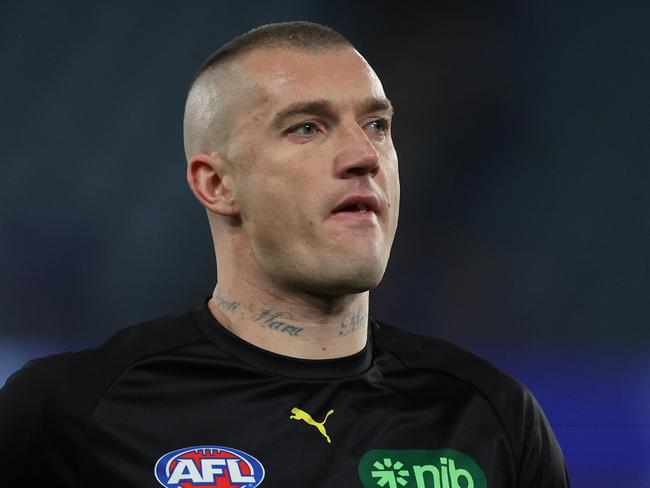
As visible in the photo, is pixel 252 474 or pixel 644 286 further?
pixel 644 286

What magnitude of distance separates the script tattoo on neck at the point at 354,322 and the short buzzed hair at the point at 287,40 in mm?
531

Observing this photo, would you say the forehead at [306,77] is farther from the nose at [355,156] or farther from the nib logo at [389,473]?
the nib logo at [389,473]

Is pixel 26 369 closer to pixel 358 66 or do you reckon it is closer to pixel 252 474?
pixel 252 474

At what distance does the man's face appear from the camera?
1.79 metres

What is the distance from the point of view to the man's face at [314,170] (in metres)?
1.79

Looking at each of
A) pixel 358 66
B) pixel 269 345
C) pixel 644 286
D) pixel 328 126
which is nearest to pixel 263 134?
pixel 328 126

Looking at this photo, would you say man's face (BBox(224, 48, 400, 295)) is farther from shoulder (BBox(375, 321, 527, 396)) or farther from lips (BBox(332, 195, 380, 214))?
shoulder (BBox(375, 321, 527, 396))

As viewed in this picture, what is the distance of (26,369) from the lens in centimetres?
187

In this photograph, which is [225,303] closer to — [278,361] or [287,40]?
[278,361]

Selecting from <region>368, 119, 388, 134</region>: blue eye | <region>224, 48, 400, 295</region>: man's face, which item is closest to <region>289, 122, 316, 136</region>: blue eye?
<region>224, 48, 400, 295</region>: man's face

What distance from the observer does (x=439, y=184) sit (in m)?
3.57

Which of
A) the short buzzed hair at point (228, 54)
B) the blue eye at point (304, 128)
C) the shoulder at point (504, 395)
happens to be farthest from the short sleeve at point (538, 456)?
the short buzzed hair at point (228, 54)

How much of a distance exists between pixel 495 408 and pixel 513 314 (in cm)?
155

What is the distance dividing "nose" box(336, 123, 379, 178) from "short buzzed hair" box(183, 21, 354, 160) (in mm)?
230
